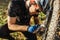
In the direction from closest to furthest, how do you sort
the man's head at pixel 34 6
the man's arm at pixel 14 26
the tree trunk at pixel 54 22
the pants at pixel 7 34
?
the tree trunk at pixel 54 22
the man's head at pixel 34 6
the man's arm at pixel 14 26
the pants at pixel 7 34

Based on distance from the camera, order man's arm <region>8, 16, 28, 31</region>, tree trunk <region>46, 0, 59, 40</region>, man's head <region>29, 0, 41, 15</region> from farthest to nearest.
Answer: man's arm <region>8, 16, 28, 31</region> < man's head <region>29, 0, 41, 15</region> < tree trunk <region>46, 0, 59, 40</region>

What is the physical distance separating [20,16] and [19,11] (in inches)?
4.9

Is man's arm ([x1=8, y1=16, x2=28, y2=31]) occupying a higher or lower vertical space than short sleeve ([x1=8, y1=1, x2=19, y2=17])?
lower

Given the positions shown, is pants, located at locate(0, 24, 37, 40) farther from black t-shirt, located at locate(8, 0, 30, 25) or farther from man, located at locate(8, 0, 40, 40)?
black t-shirt, located at locate(8, 0, 30, 25)

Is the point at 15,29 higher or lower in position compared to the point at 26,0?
lower

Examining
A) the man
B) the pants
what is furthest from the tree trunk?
the pants

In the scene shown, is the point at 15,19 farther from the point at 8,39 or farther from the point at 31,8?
the point at 8,39

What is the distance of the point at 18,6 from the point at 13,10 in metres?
0.10

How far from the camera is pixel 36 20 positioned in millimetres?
3959

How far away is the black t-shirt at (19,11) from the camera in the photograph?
3.28 meters

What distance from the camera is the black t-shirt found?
3279 millimetres

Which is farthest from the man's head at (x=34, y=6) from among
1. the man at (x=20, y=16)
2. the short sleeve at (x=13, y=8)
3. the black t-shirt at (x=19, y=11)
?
the short sleeve at (x=13, y=8)

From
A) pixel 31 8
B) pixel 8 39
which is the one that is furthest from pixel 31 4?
pixel 8 39

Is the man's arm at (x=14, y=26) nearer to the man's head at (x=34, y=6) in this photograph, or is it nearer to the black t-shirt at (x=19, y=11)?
the black t-shirt at (x=19, y=11)
